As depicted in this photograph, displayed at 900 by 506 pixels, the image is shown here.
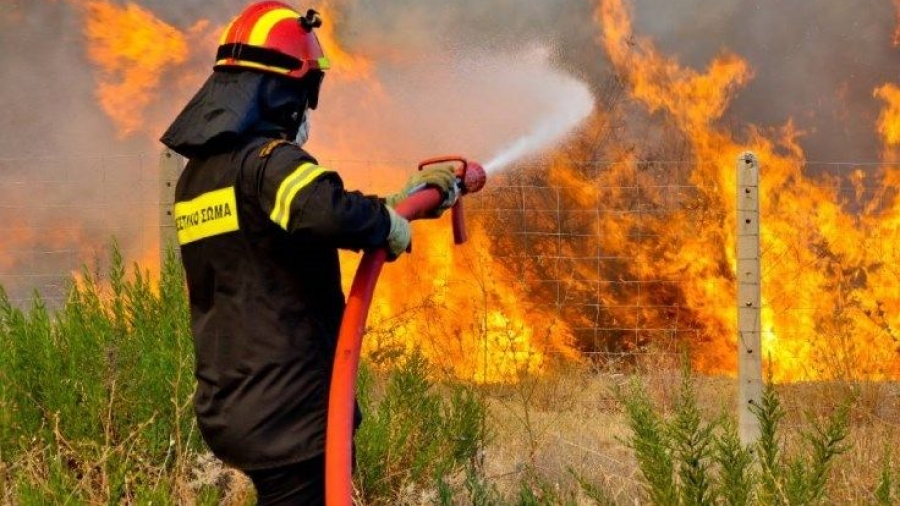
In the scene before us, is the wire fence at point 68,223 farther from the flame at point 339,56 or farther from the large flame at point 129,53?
the flame at point 339,56

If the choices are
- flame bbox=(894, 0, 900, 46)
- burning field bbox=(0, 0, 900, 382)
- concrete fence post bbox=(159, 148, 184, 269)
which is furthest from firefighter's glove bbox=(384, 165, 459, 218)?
flame bbox=(894, 0, 900, 46)

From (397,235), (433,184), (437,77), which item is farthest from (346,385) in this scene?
(437,77)

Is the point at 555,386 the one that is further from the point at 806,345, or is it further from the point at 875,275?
the point at 875,275

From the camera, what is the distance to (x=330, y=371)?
2.55m

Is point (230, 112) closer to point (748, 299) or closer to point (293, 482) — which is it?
point (293, 482)

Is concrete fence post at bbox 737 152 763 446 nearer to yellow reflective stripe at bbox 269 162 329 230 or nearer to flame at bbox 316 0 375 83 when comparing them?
yellow reflective stripe at bbox 269 162 329 230

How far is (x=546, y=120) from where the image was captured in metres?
11.9

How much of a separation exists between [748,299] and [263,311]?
383 centimetres

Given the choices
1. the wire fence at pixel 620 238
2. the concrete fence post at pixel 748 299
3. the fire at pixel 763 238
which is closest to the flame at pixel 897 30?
the fire at pixel 763 238

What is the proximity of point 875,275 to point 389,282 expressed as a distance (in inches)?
182

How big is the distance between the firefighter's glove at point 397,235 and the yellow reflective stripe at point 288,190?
0.81 feet

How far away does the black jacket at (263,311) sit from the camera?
96.8 inches

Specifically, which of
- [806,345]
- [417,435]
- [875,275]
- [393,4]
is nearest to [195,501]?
[417,435]

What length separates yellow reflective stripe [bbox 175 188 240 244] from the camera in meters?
2.50
